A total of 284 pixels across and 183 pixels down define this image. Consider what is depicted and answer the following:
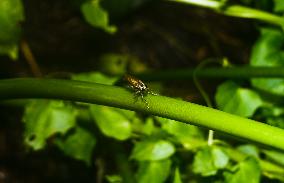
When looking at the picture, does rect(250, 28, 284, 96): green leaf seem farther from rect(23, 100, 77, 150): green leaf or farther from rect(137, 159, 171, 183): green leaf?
rect(23, 100, 77, 150): green leaf

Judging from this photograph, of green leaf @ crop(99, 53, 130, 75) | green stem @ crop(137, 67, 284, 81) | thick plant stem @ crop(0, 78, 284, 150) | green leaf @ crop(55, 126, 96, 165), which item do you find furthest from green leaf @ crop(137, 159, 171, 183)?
green leaf @ crop(99, 53, 130, 75)

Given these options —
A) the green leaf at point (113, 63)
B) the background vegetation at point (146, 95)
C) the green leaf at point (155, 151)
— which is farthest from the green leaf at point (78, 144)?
the green leaf at point (113, 63)

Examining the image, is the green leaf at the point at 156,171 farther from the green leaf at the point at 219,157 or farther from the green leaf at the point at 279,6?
the green leaf at the point at 279,6

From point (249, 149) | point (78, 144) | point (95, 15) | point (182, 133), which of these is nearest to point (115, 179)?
point (78, 144)

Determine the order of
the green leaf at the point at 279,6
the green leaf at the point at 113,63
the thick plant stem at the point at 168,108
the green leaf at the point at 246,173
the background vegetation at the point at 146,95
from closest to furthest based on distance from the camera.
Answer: the thick plant stem at the point at 168,108 → the background vegetation at the point at 146,95 → the green leaf at the point at 246,173 → the green leaf at the point at 279,6 → the green leaf at the point at 113,63

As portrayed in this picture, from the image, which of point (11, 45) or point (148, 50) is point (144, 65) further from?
point (11, 45)

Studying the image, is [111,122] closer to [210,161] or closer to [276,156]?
[210,161]
